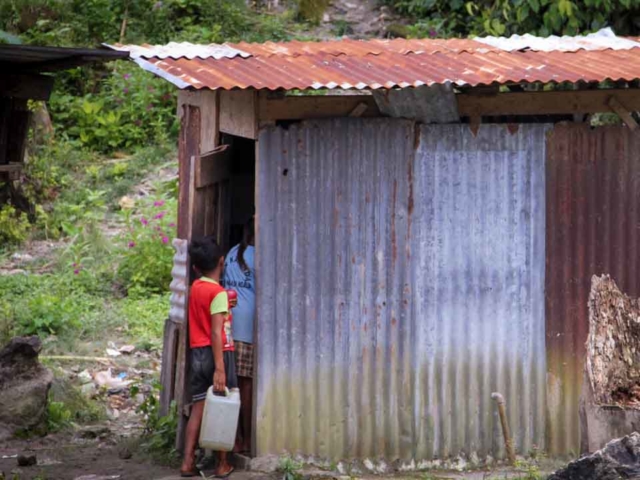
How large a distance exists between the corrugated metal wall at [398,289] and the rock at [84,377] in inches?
115

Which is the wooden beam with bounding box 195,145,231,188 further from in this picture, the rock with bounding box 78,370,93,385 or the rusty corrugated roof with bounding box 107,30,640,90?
the rock with bounding box 78,370,93,385

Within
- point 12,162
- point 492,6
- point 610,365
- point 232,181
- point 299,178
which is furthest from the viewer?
point 492,6

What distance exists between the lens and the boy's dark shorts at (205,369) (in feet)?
22.3

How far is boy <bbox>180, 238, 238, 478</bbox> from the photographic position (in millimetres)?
6672

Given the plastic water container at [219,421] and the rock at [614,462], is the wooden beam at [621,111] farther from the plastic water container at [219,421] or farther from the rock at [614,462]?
the plastic water container at [219,421]

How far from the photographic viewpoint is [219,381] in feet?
21.9

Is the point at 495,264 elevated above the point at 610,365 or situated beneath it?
elevated above

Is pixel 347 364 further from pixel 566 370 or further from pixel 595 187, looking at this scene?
pixel 595 187

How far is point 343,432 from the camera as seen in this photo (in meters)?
6.86

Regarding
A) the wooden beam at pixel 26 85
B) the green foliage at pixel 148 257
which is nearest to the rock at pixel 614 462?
the wooden beam at pixel 26 85

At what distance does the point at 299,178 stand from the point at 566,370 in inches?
84.1

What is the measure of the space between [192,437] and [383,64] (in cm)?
269

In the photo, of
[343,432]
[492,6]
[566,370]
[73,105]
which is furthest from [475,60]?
[73,105]

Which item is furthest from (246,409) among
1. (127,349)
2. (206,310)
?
(127,349)
